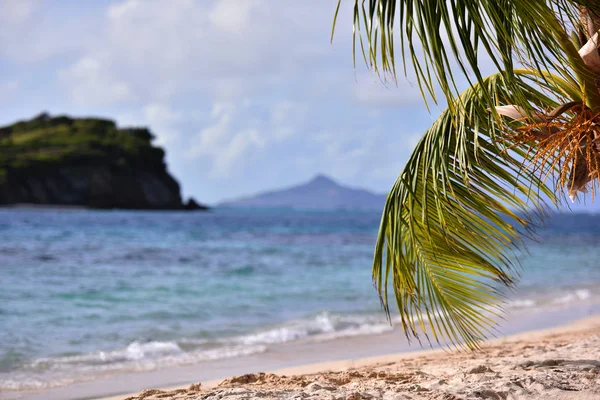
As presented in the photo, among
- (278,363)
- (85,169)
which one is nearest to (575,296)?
(278,363)

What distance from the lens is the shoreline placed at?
529 cm

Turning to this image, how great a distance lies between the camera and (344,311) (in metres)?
9.98

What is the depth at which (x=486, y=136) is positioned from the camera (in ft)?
13.0

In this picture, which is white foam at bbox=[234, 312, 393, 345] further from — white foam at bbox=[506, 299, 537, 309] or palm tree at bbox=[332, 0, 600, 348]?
palm tree at bbox=[332, 0, 600, 348]

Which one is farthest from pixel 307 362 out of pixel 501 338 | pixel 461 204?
pixel 461 204

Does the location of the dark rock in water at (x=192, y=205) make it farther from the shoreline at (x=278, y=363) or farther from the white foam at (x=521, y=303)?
the shoreline at (x=278, y=363)

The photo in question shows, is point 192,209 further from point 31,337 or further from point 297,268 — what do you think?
point 31,337

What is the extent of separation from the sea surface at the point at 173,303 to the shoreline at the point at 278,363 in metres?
0.22

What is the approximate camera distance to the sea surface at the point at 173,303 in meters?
6.70

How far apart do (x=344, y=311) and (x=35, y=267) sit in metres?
8.06

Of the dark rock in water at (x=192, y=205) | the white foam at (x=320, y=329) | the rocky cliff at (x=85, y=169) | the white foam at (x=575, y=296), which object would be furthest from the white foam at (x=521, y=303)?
the dark rock in water at (x=192, y=205)

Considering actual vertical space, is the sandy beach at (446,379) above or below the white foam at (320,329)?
Result: below

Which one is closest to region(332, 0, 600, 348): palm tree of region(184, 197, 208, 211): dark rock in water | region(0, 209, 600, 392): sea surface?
region(0, 209, 600, 392): sea surface

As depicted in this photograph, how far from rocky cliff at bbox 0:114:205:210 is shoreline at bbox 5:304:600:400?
72.0 meters
